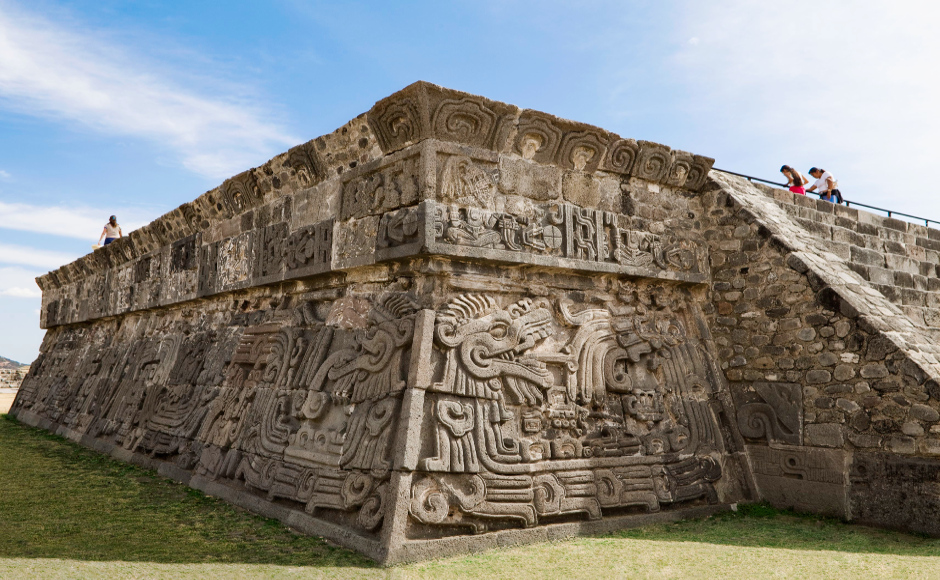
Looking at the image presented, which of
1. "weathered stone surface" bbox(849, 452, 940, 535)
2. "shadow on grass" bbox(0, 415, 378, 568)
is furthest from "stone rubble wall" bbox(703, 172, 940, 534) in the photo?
"shadow on grass" bbox(0, 415, 378, 568)

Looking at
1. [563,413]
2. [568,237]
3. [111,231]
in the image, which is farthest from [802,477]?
[111,231]

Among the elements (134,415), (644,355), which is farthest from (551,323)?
(134,415)

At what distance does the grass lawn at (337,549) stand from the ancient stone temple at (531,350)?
162 mm

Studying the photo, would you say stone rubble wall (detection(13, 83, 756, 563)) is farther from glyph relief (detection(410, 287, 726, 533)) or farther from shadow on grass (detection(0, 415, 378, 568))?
shadow on grass (detection(0, 415, 378, 568))

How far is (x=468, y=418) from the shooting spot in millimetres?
3887

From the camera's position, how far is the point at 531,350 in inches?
170

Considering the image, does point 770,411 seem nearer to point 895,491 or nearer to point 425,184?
point 895,491

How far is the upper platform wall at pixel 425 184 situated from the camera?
4.17m

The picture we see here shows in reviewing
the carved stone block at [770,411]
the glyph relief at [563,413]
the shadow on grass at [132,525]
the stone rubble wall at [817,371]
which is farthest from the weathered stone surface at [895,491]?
the shadow on grass at [132,525]

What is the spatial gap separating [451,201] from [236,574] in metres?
2.33

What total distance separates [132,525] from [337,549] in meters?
1.44

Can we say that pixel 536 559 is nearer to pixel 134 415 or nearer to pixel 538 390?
pixel 538 390

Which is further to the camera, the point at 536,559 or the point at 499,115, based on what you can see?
the point at 499,115

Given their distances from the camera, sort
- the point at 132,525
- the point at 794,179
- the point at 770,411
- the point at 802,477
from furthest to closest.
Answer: the point at 794,179
the point at 770,411
the point at 802,477
the point at 132,525
